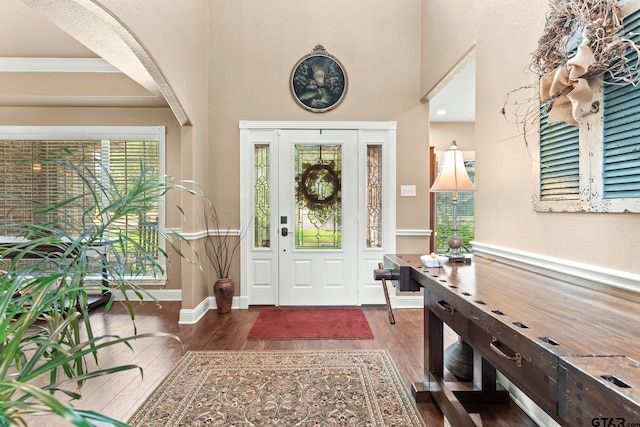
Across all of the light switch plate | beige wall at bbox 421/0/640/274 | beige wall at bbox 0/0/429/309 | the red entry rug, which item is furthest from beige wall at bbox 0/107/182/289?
beige wall at bbox 421/0/640/274

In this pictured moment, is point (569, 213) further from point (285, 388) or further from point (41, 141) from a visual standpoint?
point (41, 141)

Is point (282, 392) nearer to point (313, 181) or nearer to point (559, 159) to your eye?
point (559, 159)

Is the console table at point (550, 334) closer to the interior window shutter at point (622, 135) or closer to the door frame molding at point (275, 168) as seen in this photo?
the interior window shutter at point (622, 135)

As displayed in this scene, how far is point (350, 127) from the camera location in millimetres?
3904

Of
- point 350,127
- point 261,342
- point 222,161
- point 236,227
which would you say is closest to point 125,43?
point 222,161

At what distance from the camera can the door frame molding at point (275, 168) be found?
3871 millimetres

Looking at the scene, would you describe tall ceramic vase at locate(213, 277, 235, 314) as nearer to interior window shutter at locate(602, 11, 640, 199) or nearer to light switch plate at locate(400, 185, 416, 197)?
light switch plate at locate(400, 185, 416, 197)

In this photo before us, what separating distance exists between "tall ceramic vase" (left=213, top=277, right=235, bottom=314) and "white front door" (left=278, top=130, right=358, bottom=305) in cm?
61

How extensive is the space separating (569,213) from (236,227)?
129 inches

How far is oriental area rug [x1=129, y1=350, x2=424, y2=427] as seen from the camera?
184cm

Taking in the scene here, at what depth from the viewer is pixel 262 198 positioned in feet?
12.9

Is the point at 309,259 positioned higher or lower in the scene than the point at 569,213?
lower

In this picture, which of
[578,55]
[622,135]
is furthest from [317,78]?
[622,135]

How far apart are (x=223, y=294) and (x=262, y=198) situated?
125cm
